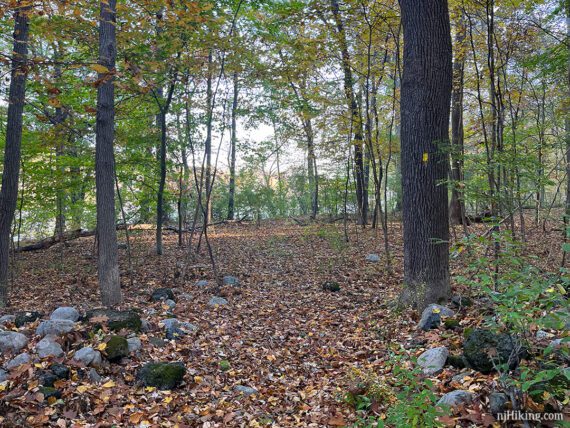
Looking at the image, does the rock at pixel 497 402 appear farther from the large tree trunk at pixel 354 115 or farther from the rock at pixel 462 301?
the large tree trunk at pixel 354 115

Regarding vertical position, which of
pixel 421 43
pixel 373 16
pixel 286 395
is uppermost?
pixel 373 16

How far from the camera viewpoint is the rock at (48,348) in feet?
12.8

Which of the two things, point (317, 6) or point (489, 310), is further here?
point (317, 6)

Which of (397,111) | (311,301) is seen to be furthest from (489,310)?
(397,111)

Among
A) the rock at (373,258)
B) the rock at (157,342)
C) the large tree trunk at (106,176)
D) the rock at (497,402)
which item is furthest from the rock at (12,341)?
the rock at (373,258)

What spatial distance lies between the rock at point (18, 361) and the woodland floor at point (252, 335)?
0.19m

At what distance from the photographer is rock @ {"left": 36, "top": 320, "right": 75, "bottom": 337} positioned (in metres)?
4.38

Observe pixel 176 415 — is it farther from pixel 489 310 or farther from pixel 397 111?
pixel 397 111

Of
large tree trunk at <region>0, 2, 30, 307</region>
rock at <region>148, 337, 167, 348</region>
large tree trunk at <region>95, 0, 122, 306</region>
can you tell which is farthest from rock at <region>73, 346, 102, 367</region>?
large tree trunk at <region>0, 2, 30, 307</region>

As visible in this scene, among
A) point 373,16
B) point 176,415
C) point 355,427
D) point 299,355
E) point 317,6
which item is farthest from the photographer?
point 373,16

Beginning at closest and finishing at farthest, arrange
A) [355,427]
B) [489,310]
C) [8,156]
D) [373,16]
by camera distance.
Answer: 1. [355,427]
2. [489,310]
3. [8,156]
4. [373,16]

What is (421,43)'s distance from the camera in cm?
482

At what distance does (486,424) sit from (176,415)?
2.45 metres

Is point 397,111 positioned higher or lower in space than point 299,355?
higher
